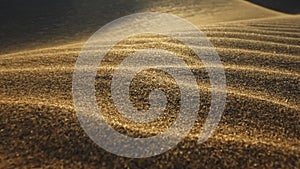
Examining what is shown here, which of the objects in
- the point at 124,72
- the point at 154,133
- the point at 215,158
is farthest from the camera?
the point at 124,72

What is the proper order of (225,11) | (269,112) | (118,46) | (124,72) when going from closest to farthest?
(269,112) < (124,72) < (118,46) < (225,11)

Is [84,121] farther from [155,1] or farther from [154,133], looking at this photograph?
[155,1]

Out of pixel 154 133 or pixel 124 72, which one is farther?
pixel 124 72

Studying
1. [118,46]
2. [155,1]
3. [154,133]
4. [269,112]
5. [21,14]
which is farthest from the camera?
[155,1]

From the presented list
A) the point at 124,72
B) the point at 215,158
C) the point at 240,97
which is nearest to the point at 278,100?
the point at 240,97

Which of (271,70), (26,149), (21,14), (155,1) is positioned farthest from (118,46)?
(155,1)

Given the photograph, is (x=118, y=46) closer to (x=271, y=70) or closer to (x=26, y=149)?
(x=271, y=70)
